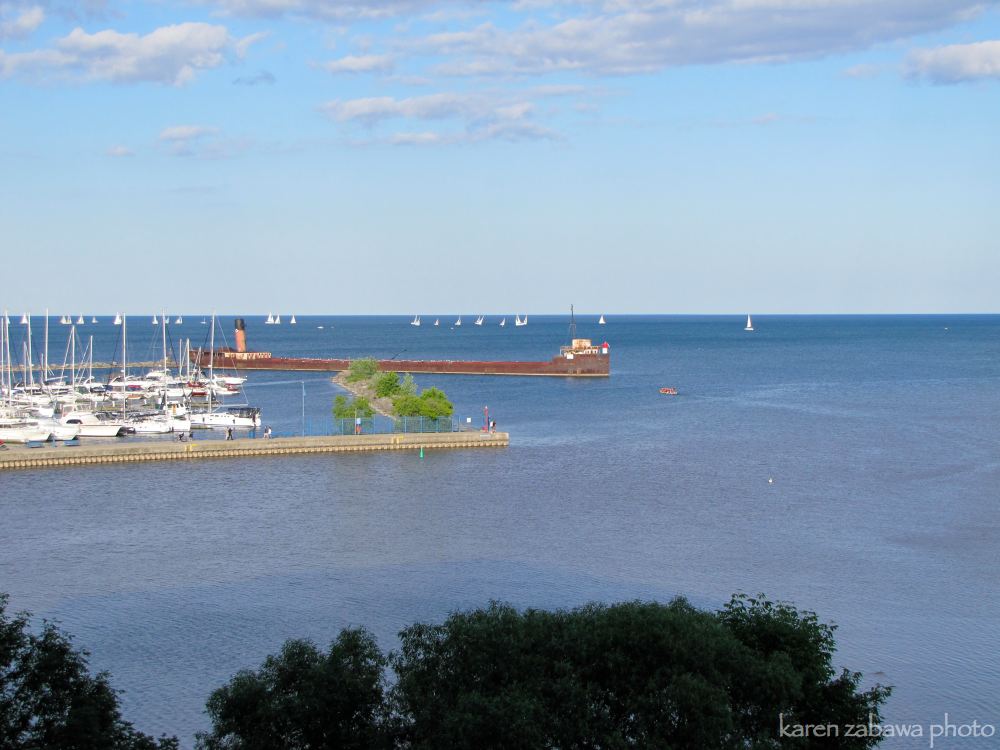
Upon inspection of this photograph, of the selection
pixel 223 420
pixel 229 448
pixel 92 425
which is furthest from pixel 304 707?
pixel 223 420

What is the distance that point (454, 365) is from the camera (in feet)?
425

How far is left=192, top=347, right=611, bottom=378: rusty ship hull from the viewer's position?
121000 mm

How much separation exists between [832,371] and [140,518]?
344ft

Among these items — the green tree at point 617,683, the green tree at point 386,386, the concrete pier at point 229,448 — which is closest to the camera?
the green tree at point 617,683

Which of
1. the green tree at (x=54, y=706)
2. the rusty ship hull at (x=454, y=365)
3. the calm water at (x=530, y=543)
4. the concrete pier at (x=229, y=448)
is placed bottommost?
the calm water at (x=530, y=543)

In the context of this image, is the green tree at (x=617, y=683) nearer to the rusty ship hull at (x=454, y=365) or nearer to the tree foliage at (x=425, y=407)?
the tree foliage at (x=425, y=407)

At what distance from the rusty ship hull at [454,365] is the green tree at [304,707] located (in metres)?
100

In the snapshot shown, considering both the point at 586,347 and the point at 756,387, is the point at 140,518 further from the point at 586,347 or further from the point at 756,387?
the point at 586,347

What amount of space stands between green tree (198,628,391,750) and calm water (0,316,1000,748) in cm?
596

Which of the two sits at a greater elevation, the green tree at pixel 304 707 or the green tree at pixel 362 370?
the green tree at pixel 362 370

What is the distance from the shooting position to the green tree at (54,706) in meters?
17.0

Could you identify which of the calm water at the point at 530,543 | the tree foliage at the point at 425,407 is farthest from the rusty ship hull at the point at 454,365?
the tree foliage at the point at 425,407

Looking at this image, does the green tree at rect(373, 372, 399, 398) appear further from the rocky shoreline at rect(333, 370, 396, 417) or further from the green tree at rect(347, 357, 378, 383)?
the green tree at rect(347, 357, 378, 383)

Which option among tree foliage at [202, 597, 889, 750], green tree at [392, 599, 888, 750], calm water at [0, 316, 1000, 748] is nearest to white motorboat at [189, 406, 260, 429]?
calm water at [0, 316, 1000, 748]
